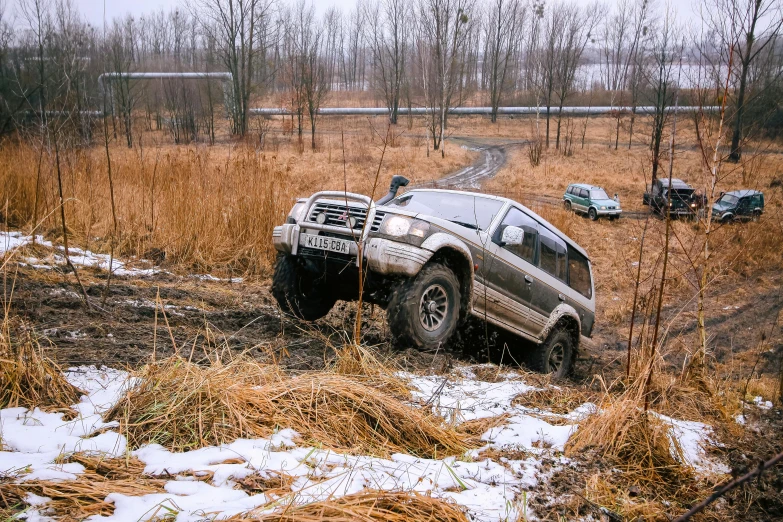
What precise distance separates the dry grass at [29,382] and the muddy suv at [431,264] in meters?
1.96

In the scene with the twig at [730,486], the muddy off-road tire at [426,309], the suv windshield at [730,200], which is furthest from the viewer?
the suv windshield at [730,200]

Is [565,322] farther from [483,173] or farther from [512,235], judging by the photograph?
[483,173]


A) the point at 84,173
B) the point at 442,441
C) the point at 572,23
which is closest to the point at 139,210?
the point at 84,173

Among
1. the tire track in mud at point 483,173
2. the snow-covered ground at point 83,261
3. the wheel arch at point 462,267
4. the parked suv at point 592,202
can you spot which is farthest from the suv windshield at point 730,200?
the snow-covered ground at point 83,261

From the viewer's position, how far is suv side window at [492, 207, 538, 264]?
5785 mm

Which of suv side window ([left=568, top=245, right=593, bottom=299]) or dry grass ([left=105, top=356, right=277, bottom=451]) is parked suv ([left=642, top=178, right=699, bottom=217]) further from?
dry grass ([left=105, top=356, right=277, bottom=451])

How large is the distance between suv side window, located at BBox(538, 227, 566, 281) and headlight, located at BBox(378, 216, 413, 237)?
2.05 meters

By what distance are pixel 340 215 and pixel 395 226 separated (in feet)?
1.84

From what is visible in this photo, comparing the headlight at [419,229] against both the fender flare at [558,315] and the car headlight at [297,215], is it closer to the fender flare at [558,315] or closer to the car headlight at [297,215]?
the car headlight at [297,215]

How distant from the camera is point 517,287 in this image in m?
5.89

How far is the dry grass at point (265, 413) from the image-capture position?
2.75 m

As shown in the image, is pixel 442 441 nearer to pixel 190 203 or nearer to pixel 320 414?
pixel 320 414

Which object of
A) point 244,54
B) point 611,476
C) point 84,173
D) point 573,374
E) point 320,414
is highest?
point 244,54

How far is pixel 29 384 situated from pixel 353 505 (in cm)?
194
